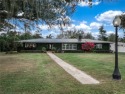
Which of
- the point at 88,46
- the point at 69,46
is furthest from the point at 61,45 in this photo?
the point at 88,46

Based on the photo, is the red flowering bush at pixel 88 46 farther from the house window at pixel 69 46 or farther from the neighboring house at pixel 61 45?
the house window at pixel 69 46

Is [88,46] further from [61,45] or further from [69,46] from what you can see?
[61,45]

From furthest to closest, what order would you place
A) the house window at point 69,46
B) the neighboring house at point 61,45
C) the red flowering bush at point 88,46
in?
1. the house window at point 69,46
2. the neighboring house at point 61,45
3. the red flowering bush at point 88,46

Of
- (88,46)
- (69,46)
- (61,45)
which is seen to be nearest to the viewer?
(88,46)

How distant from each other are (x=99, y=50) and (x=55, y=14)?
111 feet

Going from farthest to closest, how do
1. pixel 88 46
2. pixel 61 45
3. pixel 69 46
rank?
pixel 69 46
pixel 61 45
pixel 88 46

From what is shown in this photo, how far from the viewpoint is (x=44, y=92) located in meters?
7.80

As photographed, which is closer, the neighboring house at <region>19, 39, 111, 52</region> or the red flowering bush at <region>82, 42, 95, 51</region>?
the red flowering bush at <region>82, 42, 95, 51</region>

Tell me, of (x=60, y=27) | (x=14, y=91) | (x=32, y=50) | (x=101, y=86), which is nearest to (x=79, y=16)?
(x=60, y=27)

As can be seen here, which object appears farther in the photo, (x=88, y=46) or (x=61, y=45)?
(x=61, y=45)

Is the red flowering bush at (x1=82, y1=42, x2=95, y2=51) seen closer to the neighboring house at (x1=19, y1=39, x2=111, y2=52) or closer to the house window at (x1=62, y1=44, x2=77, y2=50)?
the neighboring house at (x1=19, y1=39, x2=111, y2=52)

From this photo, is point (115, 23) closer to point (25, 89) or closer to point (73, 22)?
point (73, 22)

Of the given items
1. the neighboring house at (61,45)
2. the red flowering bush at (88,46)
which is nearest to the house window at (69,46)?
→ the neighboring house at (61,45)

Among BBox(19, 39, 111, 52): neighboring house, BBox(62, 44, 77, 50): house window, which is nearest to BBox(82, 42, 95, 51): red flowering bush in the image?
BBox(19, 39, 111, 52): neighboring house
